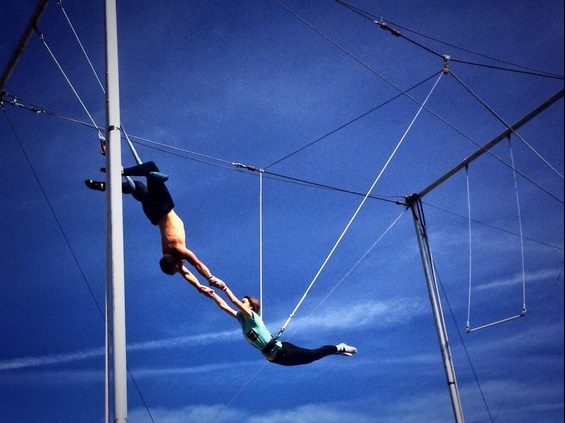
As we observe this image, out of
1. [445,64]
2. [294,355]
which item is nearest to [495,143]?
[445,64]

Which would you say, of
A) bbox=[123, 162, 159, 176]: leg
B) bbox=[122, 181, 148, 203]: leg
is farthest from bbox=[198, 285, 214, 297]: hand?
bbox=[123, 162, 159, 176]: leg

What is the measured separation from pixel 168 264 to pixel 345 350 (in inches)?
111

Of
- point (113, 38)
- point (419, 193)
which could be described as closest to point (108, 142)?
point (113, 38)

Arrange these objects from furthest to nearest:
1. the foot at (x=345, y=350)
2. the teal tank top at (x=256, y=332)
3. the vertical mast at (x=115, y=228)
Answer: the foot at (x=345, y=350) < the teal tank top at (x=256, y=332) < the vertical mast at (x=115, y=228)

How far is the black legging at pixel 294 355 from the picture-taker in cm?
678

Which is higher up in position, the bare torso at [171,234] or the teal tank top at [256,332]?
the bare torso at [171,234]

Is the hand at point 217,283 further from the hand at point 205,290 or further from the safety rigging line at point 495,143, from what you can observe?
the safety rigging line at point 495,143

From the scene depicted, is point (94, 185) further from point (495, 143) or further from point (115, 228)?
point (495, 143)

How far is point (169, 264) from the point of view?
6.26 metres

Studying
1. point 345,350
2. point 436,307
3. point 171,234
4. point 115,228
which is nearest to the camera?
point 115,228

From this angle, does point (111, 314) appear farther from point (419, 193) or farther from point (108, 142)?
point (419, 193)

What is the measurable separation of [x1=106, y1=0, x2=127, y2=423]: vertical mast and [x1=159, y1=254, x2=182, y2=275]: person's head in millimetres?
1529

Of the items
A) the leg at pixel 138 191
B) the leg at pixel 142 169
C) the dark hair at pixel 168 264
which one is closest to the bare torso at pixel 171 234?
the dark hair at pixel 168 264

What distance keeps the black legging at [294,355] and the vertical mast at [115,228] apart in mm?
2731
